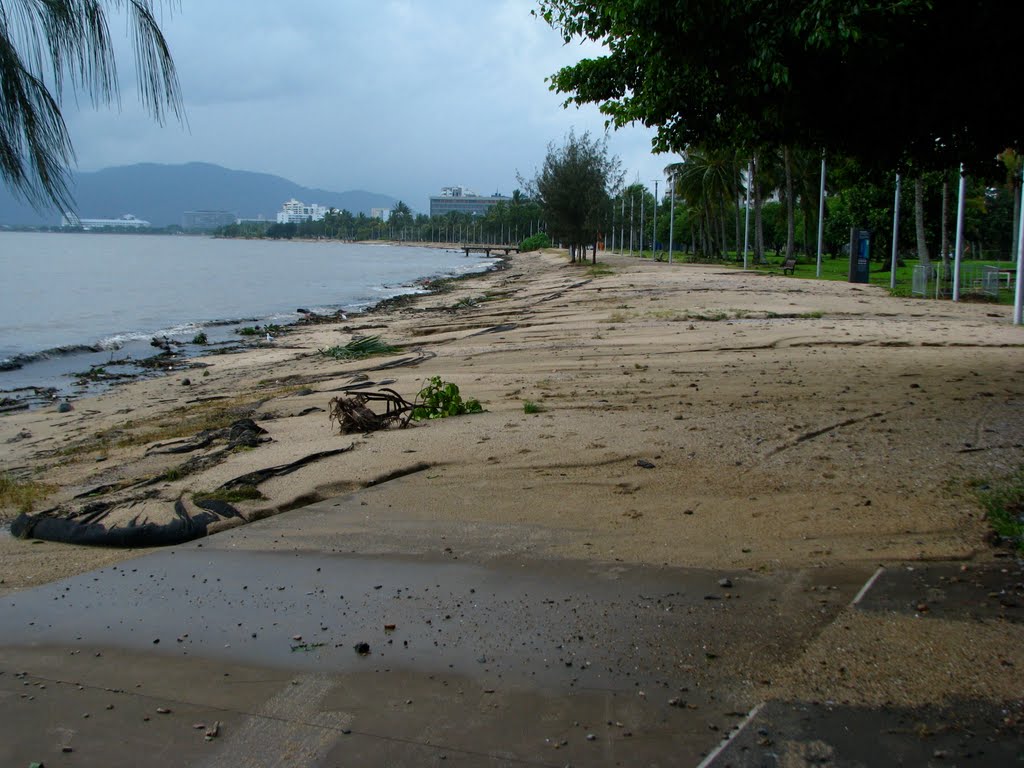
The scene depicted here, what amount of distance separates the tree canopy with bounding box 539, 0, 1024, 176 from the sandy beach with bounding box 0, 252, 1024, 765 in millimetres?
2505

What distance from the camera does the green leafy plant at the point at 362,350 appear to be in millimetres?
16906

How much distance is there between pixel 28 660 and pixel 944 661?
3950 mm

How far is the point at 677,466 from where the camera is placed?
20.6ft

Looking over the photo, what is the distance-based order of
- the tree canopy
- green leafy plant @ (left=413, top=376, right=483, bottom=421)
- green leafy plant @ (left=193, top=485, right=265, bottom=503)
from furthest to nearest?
green leafy plant @ (left=413, top=376, right=483, bottom=421), the tree canopy, green leafy plant @ (left=193, top=485, right=265, bottom=503)

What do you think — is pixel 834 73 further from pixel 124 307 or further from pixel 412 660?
pixel 124 307

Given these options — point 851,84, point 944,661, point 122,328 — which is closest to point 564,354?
point 851,84

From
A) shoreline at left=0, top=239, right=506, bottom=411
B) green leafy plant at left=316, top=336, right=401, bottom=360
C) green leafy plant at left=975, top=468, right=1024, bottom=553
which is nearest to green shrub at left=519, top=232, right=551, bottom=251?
shoreline at left=0, top=239, right=506, bottom=411

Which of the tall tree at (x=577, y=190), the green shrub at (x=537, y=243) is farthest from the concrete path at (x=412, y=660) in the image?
the green shrub at (x=537, y=243)

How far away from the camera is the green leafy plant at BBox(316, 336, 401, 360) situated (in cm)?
1691

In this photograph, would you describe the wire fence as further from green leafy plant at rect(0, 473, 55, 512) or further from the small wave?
the small wave

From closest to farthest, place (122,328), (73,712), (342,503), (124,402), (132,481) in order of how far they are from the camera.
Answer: (73,712) → (342,503) → (132,481) → (124,402) → (122,328)

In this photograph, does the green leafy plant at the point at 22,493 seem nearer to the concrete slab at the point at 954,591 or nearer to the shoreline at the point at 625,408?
the shoreline at the point at 625,408

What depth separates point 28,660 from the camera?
389 centimetres

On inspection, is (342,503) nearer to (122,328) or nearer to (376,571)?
(376,571)
